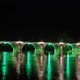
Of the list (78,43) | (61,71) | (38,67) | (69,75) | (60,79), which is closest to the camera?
(60,79)

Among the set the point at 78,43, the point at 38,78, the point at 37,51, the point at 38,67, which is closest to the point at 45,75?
the point at 38,78

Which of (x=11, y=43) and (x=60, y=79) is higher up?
(x=11, y=43)

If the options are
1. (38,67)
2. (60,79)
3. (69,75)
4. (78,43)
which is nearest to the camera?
(60,79)

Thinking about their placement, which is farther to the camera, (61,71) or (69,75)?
(61,71)

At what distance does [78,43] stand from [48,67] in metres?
1.96

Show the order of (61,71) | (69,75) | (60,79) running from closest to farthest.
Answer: (60,79), (69,75), (61,71)

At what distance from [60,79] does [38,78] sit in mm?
456

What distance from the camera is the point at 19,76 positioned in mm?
8000

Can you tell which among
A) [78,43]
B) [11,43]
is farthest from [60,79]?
[11,43]

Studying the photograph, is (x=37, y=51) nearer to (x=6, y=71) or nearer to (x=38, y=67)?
(x=38, y=67)

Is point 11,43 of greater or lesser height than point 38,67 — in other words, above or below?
above

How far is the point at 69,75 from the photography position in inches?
325

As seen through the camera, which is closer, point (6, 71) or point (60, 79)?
point (60, 79)

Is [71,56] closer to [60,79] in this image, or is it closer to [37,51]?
[37,51]
